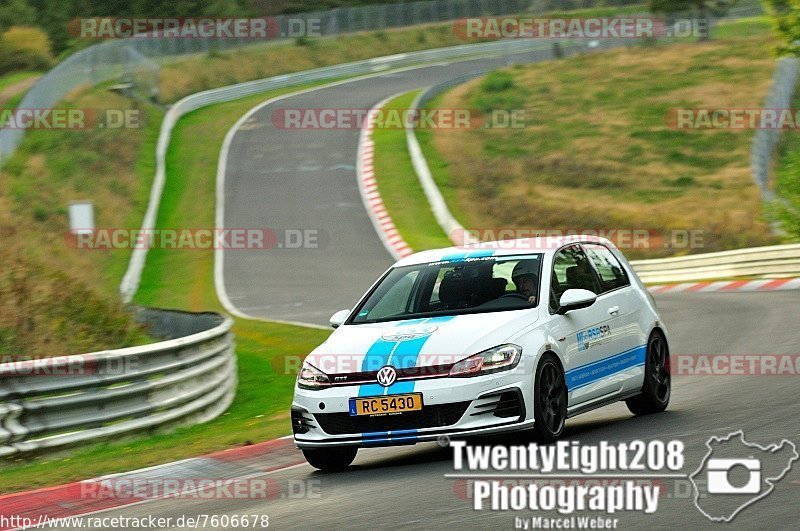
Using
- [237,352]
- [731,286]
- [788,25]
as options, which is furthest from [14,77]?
[237,352]

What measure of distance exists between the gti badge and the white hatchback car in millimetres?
16

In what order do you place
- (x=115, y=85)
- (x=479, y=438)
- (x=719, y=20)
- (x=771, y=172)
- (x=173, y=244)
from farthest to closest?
(x=719, y=20), (x=115, y=85), (x=771, y=172), (x=173, y=244), (x=479, y=438)

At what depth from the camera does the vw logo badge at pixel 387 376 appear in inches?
361

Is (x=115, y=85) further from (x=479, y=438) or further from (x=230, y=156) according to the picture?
(x=479, y=438)

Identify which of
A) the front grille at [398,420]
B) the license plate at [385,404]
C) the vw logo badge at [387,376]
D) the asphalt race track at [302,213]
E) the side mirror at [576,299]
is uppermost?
the side mirror at [576,299]

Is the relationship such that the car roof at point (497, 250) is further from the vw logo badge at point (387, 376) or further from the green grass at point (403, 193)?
the green grass at point (403, 193)

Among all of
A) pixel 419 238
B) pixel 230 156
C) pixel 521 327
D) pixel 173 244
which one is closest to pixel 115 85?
pixel 230 156

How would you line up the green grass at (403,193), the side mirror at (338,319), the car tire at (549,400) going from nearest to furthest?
the car tire at (549,400) → the side mirror at (338,319) → the green grass at (403,193)

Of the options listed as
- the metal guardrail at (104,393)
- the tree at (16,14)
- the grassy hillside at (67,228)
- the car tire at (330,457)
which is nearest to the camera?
the car tire at (330,457)

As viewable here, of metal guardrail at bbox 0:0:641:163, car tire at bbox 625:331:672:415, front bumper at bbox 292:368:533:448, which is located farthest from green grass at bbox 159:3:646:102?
front bumper at bbox 292:368:533:448

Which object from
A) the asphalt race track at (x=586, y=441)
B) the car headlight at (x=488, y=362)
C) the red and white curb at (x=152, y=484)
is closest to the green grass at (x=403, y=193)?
the asphalt race track at (x=586, y=441)

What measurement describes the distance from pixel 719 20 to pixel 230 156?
1833 inches

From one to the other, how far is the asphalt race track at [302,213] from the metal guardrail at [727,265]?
18.1 ft

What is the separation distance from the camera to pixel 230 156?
42500mm
